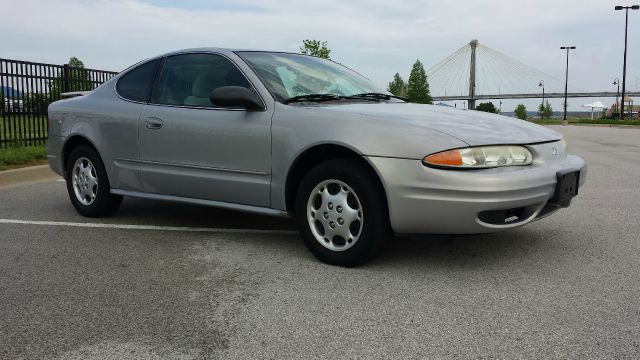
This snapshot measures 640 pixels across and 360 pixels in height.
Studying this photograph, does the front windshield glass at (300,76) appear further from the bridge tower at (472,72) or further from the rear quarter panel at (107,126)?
the bridge tower at (472,72)

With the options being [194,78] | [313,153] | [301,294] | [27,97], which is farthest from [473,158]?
[27,97]

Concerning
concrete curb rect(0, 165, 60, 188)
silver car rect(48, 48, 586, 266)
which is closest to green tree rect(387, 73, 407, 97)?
concrete curb rect(0, 165, 60, 188)

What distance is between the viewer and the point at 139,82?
5.38 metres

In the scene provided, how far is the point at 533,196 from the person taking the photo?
376 cm

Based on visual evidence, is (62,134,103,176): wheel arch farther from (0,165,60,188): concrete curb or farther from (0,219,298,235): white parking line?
(0,165,60,188): concrete curb

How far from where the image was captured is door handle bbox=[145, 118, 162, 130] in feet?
16.3

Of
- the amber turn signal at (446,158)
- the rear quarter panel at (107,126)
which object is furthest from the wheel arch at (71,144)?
the amber turn signal at (446,158)

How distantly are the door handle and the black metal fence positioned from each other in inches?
239

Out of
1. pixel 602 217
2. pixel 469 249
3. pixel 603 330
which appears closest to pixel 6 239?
pixel 469 249

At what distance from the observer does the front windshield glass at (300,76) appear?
4520mm

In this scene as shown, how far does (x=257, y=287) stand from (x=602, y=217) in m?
3.62

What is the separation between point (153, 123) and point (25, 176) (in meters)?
4.37

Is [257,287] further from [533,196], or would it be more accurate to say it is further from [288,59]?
[288,59]

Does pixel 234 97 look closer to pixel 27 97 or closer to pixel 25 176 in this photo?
pixel 25 176
